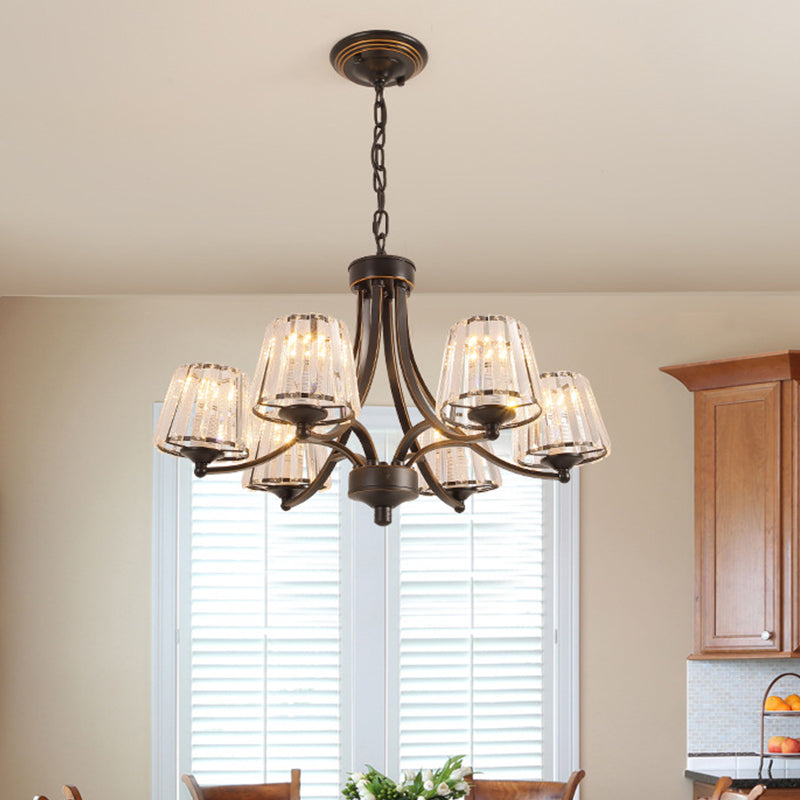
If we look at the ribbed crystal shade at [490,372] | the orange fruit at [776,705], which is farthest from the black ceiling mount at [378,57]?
the orange fruit at [776,705]

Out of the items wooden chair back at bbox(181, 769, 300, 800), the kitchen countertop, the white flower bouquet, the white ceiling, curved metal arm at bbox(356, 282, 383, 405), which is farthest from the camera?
the kitchen countertop

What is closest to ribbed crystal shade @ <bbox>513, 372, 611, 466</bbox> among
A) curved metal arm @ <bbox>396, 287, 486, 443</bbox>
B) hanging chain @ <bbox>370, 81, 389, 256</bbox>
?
curved metal arm @ <bbox>396, 287, 486, 443</bbox>

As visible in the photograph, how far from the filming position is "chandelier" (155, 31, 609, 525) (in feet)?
6.19

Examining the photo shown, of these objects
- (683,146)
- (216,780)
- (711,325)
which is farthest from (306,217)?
(216,780)

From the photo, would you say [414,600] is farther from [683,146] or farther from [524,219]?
[683,146]

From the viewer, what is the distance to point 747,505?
4078 mm

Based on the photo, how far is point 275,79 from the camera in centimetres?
251

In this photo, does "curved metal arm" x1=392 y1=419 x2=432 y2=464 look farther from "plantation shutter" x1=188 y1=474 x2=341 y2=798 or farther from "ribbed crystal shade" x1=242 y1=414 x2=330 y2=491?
"plantation shutter" x1=188 y1=474 x2=341 y2=798

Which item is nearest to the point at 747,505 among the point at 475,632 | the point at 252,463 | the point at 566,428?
the point at 475,632

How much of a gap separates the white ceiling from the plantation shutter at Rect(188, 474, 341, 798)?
96 cm

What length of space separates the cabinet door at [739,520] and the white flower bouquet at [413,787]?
1.72 metres

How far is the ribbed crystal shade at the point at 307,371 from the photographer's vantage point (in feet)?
6.05

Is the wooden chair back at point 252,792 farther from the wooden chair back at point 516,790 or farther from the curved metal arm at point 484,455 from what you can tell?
the curved metal arm at point 484,455

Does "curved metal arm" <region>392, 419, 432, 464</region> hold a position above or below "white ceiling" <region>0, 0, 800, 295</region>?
below
